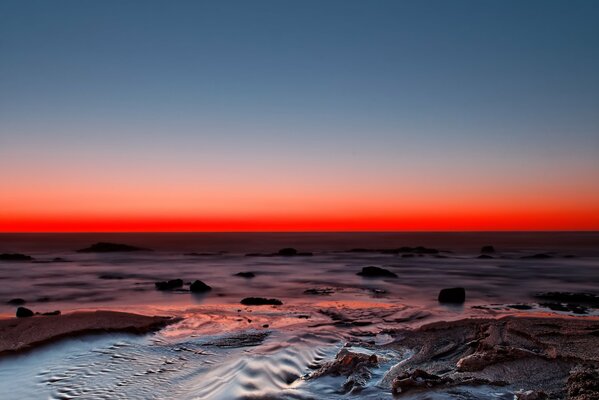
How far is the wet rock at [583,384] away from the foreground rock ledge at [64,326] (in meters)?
8.59

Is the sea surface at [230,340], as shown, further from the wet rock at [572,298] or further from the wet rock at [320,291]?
the wet rock at [572,298]

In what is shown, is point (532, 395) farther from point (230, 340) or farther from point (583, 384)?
point (230, 340)

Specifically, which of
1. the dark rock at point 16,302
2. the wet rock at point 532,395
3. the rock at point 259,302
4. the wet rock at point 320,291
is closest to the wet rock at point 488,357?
the wet rock at point 532,395

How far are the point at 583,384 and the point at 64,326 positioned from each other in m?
10.3

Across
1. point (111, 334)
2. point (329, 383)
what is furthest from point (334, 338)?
point (111, 334)

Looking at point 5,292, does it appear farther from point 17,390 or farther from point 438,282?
point 438,282

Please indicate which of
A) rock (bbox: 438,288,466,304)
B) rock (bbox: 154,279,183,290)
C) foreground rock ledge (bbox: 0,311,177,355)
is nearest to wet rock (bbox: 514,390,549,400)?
foreground rock ledge (bbox: 0,311,177,355)

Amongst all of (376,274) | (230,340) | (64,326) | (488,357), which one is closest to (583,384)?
(488,357)

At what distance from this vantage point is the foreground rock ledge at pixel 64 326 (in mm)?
9031

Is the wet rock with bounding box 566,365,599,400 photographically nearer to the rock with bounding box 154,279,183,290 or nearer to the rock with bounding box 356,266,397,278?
the rock with bounding box 154,279,183,290

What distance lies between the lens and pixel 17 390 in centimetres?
622

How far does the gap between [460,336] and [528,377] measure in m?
2.97

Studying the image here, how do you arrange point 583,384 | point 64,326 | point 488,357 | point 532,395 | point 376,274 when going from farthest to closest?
point 376,274 → point 64,326 → point 488,357 → point 583,384 → point 532,395

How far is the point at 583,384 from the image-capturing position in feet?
18.3
